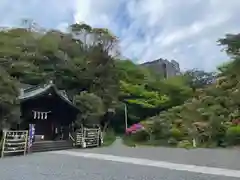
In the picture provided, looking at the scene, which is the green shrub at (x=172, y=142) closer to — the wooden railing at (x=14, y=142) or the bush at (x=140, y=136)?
the bush at (x=140, y=136)

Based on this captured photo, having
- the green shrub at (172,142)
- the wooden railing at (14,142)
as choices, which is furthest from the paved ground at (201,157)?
the wooden railing at (14,142)

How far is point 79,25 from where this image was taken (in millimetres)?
29953

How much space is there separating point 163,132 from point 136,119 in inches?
459

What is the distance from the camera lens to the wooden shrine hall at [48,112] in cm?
1786

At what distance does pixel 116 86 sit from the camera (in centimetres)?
2572

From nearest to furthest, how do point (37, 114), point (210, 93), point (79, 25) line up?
point (37, 114), point (210, 93), point (79, 25)

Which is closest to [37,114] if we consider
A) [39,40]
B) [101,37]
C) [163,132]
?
[163,132]

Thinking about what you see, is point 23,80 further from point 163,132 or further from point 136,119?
point 163,132

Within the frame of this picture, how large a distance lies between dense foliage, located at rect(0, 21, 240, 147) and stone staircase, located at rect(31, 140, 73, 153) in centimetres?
201

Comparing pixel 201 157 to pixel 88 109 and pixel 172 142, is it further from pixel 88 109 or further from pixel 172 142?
pixel 88 109

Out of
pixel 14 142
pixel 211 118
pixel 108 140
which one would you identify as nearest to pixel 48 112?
pixel 108 140

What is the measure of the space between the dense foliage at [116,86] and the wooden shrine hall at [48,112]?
0.94 metres

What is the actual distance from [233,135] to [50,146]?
30.4ft

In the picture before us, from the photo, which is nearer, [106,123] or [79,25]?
[106,123]
